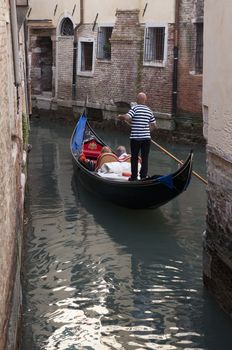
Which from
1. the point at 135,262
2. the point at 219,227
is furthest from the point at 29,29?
the point at 219,227

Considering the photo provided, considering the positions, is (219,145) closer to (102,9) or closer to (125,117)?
(125,117)

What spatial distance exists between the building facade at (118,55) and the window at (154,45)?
0.01 meters

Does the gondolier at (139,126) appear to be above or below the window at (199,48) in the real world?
below

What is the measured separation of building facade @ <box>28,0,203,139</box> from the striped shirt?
372 centimetres

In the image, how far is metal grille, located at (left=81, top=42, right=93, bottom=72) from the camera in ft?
36.4

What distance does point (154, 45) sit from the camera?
9.55 meters

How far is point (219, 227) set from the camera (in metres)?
3.21

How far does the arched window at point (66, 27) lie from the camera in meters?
11.5

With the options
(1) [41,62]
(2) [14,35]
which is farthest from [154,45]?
(2) [14,35]

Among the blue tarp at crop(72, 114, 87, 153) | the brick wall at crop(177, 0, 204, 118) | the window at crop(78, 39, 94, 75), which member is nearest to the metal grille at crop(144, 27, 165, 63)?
the brick wall at crop(177, 0, 204, 118)

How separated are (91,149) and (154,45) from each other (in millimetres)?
3352

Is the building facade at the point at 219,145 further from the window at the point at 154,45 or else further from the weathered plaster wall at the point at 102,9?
the window at the point at 154,45

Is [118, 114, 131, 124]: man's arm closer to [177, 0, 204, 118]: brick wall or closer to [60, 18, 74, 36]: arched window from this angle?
[177, 0, 204, 118]: brick wall

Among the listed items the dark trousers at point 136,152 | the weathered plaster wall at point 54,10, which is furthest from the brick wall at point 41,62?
the dark trousers at point 136,152
